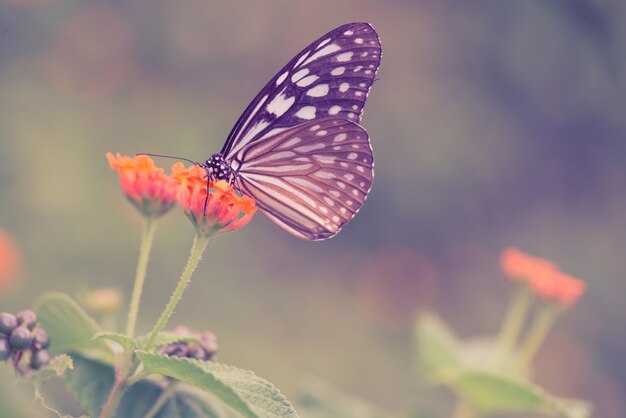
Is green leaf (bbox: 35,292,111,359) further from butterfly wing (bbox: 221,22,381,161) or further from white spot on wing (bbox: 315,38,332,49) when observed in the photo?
white spot on wing (bbox: 315,38,332,49)

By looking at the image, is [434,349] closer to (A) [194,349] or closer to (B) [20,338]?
(A) [194,349]

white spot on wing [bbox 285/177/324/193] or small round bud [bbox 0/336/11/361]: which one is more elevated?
white spot on wing [bbox 285/177/324/193]

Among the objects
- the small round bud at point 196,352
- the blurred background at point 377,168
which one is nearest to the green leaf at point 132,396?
the small round bud at point 196,352

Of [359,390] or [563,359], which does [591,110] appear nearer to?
[563,359]

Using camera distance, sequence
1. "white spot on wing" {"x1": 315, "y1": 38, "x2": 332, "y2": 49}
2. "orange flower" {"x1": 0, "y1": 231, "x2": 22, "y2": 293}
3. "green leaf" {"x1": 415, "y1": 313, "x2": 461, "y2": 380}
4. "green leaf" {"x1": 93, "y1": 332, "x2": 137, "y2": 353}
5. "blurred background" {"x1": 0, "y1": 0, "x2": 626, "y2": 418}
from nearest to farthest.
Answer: "green leaf" {"x1": 93, "y1": 332, "x2": 137, "y2": 353}, "white spot on wing" {"x1": 315, "y1": 38, "x2": 332, "y2": 49}, "green leaf" {"x1": 415, "y1": 313, "x2": 461, "y2": 380}, "orange flower" {"x1": 0, "y1": 231, "x2": 22, "y2": 293}, "blurred background" {"x1": 0, "y1": 0, "x2": 626, "y2": 418}

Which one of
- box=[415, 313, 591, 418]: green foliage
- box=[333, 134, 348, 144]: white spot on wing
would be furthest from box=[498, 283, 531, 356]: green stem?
box=[333, 134, 348, 144]: white spot on wing

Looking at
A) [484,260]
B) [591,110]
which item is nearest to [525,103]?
[591,110]

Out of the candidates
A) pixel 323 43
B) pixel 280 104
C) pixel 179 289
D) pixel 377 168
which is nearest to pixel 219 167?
pixel 280 104
